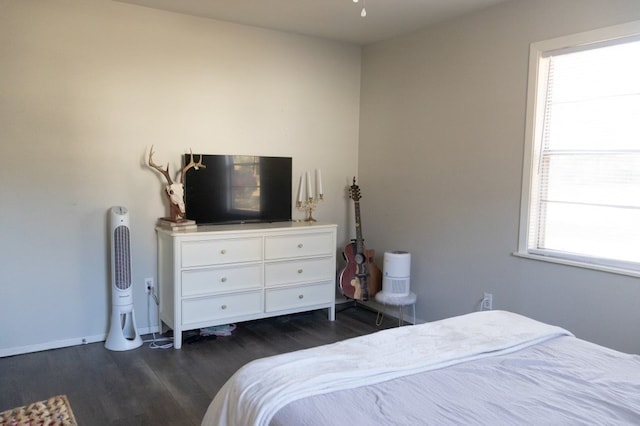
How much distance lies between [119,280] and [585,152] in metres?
3.26

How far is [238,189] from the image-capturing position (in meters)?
4.02

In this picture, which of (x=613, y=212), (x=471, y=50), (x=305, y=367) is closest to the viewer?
(x=305, y=367)

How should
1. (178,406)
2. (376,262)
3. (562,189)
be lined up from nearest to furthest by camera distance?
(178,406)
(562,189)
(376,262)

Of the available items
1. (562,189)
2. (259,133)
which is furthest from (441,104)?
(259,133)

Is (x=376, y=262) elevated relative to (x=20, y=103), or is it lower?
lower

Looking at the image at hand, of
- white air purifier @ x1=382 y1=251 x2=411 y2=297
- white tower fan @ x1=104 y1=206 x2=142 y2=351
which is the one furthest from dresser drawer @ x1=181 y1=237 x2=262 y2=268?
white air purifier @ x1=382 y1=251 x2=411 y2=297

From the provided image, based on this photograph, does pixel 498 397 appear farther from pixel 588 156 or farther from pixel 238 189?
pixel 238 189

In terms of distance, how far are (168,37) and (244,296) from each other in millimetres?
2119

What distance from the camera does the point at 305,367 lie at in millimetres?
1658

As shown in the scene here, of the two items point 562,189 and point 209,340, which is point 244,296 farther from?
point 562,189

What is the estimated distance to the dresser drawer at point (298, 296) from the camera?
3893mm

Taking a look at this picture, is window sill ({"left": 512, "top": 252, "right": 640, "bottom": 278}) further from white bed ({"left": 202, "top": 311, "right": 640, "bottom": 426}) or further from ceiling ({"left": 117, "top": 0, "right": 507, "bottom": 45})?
ceiling ({"left": 117, "top": 0, "right": 507, "bottom": 45})

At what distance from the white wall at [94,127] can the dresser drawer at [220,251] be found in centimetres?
50

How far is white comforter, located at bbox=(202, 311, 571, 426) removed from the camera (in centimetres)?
151
